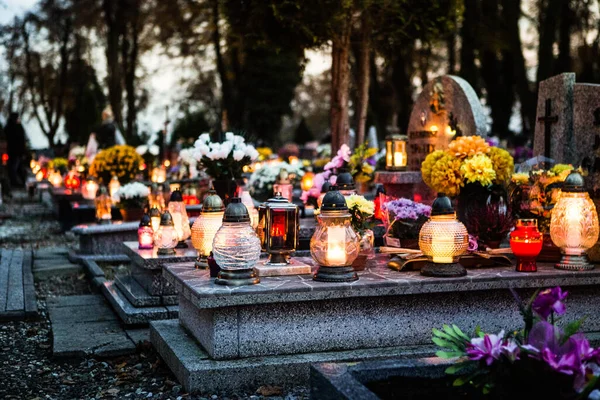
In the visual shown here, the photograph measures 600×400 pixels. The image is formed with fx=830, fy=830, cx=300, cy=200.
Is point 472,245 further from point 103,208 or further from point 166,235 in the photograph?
point 103,208

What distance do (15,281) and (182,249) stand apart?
9.12 feet

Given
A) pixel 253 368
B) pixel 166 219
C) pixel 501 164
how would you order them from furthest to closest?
1. pixel 501 164
2. pixel 166 219
3. pixel 253 368

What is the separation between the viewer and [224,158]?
945 cm

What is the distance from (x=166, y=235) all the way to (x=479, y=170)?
2892 millimetres

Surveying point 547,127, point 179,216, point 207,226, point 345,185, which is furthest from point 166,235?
point 547,127

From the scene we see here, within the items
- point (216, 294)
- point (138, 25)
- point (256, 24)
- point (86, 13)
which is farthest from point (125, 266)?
point (138, 25)

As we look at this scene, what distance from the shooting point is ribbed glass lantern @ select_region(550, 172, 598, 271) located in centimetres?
585

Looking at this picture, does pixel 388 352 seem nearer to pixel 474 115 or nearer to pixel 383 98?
pixel 474 115

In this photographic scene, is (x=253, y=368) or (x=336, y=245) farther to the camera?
(x=336, y=245)

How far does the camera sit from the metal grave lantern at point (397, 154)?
12016mm

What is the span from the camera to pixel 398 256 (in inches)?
246

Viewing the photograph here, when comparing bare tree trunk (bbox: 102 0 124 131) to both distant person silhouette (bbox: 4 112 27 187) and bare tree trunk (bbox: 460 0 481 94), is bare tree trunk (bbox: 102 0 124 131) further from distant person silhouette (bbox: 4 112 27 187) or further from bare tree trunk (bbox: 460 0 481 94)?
bare tree trunk (bbox: 460 0 481 94)

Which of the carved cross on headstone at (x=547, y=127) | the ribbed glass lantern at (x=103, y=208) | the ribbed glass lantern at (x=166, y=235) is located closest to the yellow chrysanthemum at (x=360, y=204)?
the ribbed glass lantern at (x=166, y=235)

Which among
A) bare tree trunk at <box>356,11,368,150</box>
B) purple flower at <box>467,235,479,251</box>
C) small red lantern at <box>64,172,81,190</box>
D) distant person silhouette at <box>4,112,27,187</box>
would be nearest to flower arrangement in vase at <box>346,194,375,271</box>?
purple flower at <box>467,235,479,251</box>
